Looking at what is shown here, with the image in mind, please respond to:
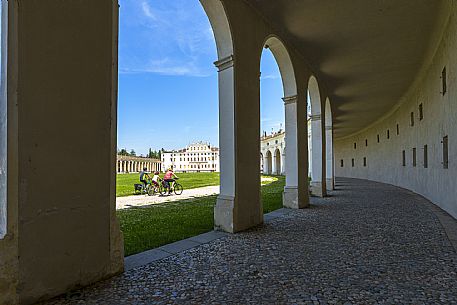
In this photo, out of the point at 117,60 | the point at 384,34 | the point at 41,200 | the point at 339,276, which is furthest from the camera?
the point at 384,34

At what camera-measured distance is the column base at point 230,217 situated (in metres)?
5.35

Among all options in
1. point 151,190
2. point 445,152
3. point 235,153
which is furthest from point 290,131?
point 151,190

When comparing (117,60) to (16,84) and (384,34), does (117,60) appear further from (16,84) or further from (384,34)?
(384,34)

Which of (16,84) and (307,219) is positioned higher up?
(16,84)

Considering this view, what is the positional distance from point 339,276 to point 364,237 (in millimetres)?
2116

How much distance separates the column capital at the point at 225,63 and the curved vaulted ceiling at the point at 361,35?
1428mm

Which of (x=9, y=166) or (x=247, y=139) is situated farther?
(x=247, y=139)

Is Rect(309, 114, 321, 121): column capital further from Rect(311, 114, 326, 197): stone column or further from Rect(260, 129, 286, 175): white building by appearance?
Rect(260, 129, 286, 175): white building

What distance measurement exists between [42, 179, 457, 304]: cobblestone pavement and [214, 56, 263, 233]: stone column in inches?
19.0

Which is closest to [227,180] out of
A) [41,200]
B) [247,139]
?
[247,139]

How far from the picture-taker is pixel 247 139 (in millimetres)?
5848

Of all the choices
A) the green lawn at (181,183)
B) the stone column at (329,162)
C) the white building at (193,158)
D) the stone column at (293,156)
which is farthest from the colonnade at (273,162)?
the white building at (193,158)

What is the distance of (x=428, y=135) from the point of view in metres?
10.0

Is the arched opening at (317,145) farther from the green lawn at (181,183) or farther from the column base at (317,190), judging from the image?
the green lawn at (181,183)
